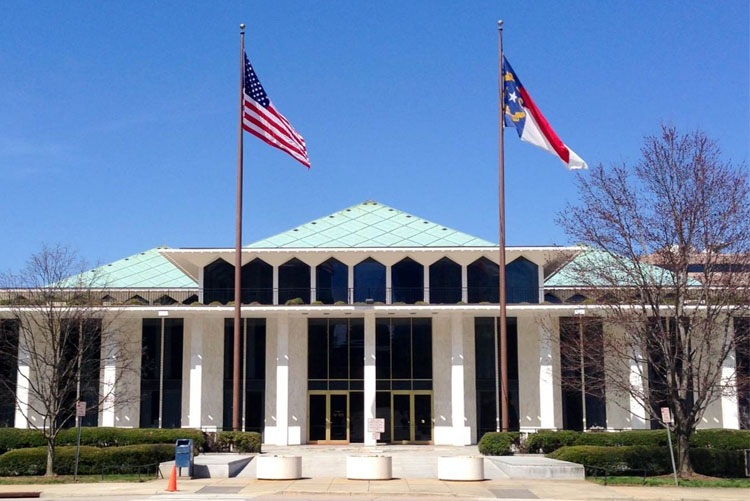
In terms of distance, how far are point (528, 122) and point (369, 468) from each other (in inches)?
533

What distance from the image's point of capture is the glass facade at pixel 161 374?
42.8 meters

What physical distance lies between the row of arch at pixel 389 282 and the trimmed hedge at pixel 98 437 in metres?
8.47

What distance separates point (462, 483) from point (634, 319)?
26.6ft

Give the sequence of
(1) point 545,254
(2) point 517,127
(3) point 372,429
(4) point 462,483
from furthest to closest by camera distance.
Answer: (1) point 545,254 → (2) point 517,127 → (3) point 372,429 → (4) point 462,483

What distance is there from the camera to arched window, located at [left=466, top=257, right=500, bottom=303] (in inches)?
1679

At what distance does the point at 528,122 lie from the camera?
32.5 meters

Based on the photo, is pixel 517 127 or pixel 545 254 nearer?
pixel 517 127

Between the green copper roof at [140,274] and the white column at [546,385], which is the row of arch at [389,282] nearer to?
the white column at [546,385]

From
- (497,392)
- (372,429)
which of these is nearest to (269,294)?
(497,392)

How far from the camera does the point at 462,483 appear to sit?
1080 inches

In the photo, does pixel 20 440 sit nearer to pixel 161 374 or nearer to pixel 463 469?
pixel 161 374

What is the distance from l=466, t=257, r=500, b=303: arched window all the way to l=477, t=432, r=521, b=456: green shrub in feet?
30.4

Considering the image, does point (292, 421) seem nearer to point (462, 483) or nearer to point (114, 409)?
point (114, 409)

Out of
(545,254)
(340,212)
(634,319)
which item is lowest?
(634,319)
